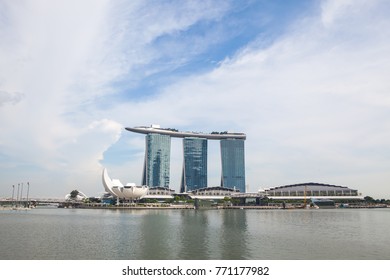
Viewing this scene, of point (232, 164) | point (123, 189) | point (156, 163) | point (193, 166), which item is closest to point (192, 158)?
point (193, 166)

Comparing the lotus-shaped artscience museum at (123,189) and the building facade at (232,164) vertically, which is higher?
the building facade at (232,164)

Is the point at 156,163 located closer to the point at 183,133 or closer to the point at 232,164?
the point at 183,133

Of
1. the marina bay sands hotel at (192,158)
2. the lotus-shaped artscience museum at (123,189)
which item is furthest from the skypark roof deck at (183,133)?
the lotus-shaped artscience museum at (123,189)

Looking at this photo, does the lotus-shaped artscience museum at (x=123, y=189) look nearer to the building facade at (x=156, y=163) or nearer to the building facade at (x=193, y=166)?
the building facade at (x=156, y=163)

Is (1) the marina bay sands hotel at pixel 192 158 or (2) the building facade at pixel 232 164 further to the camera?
(2) the building facade at pixel 232 164

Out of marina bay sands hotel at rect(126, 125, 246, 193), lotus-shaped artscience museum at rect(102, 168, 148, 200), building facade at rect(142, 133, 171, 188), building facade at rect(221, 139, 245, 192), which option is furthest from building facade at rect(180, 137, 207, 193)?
lotus-shaped artscience museum at rect(102, 168, 148, 200)
